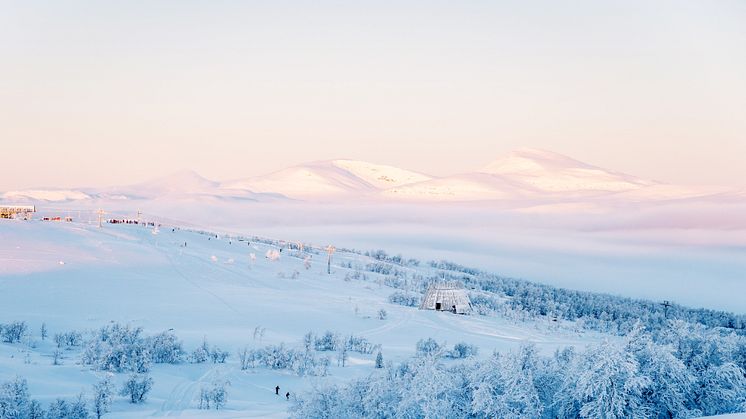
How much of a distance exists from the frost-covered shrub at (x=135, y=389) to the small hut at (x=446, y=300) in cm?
3760

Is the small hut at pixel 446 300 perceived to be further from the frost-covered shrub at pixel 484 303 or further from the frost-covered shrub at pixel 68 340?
the frost-covered shrub at pixel 68 340

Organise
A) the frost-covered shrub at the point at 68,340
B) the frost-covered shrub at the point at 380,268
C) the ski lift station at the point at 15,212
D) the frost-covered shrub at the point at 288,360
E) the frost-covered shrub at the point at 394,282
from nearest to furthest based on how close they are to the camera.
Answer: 1. the frost-covered shrub at the point at 288,360
2. the frost-covered shrub at the point at 68,340
3. the frost-covered shrub at the point at 394,282
4. the ski lift station at the point at 15,212
5. the frost-covered shrub at the point at 380,268

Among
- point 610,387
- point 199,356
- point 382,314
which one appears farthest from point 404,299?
point 610,387

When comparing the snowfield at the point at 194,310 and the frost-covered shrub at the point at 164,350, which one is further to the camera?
the frost-covered shrub at the point at 164,350

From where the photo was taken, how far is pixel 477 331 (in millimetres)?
52406

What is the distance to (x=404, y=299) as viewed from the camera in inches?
2520

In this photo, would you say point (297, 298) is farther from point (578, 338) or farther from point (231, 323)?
point (578, 338)

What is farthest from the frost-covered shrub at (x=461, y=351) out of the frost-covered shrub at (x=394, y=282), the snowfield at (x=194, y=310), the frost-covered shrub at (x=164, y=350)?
the frost-covered shrub at (x=394, y=282)

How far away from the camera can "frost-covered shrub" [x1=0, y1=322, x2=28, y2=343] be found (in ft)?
116

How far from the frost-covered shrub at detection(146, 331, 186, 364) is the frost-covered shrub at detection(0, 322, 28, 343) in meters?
6.82

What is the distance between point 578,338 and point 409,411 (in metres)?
37.6

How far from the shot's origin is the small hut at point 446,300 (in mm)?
62719

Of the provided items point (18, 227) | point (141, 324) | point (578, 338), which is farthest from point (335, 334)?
point (18, 227)

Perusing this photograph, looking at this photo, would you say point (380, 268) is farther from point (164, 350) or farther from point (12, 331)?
point (12, 331)
